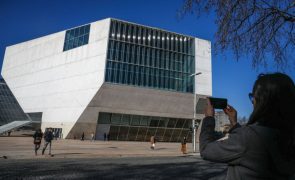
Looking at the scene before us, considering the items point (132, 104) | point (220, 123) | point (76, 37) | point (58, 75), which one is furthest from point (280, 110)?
point (58, 75)

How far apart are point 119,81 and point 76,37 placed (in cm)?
1297

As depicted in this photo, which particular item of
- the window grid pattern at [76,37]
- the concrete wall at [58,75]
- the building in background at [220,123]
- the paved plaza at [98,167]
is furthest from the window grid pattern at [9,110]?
the paved plaza at [98,167]

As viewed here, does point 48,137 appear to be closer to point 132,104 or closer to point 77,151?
point 77,151

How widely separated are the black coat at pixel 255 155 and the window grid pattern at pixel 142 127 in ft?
154

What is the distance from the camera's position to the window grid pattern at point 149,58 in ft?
161

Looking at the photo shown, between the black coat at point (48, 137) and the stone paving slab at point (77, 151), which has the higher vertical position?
the black coat at point (48, 137)

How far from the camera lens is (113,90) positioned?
155 ft

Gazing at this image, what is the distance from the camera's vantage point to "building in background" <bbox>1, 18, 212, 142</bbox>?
47.7 metres

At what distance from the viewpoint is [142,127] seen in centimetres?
5131

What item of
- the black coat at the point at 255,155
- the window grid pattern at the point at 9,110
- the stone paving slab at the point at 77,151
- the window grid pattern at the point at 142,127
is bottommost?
the stone paving slab at the point at 77,151

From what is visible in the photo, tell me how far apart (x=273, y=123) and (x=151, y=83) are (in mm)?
49591

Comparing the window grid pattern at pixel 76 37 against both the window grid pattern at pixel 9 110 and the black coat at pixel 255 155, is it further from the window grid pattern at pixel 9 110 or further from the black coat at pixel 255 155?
the black coat at pixel 255 155

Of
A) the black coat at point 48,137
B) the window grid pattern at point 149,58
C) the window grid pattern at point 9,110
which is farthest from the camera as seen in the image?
the window grid pattern at point 9,110

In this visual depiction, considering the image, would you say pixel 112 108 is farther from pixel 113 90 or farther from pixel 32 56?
pixel 32 56
